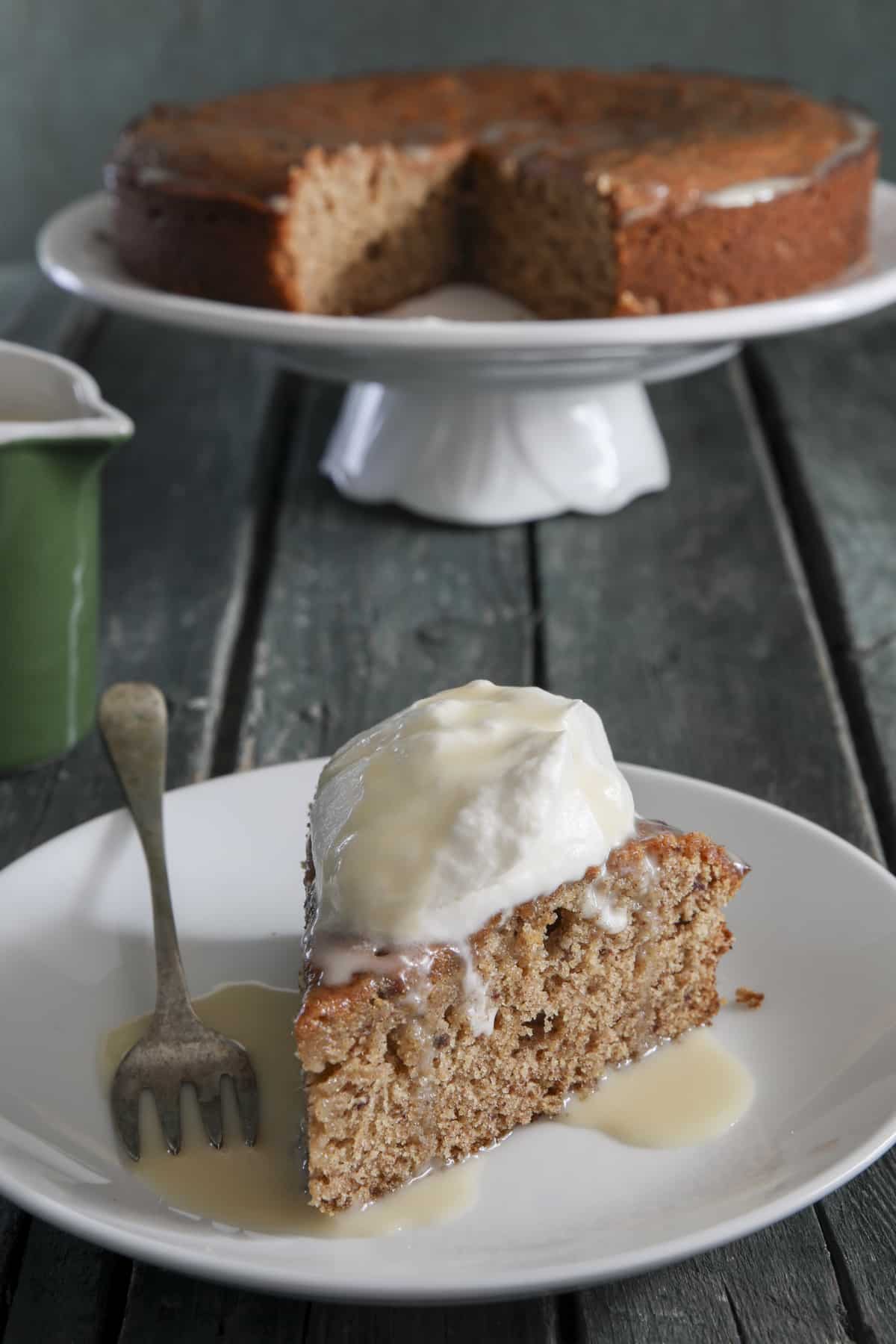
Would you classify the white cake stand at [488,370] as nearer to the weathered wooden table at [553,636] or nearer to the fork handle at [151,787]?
the weathered wooden table at [553,636]

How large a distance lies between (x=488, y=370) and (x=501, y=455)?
0.73ft

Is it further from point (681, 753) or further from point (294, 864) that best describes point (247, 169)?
point (294, 864)

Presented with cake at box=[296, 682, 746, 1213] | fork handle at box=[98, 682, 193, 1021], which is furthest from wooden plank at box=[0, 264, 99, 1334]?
cake at box=[296, 682, 746, 1213]

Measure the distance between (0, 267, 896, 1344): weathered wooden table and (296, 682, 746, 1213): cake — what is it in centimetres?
12

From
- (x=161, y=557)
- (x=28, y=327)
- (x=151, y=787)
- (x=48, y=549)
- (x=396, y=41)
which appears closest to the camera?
(x=151, y=787)

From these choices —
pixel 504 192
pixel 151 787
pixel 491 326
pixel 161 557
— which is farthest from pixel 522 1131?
pixel 504 192

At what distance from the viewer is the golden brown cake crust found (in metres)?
0.96

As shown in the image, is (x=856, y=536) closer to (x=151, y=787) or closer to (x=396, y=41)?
(x=151, y=787)

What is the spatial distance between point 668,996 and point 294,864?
0.32 m

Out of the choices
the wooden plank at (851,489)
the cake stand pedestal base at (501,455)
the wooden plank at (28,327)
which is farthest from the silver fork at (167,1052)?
the cake stand pedestal base at (501,455)

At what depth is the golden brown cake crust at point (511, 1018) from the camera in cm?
96

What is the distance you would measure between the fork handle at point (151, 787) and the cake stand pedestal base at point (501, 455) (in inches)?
32.0

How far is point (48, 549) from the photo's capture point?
5.06ft

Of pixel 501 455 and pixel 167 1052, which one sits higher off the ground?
pixel 167 1052
